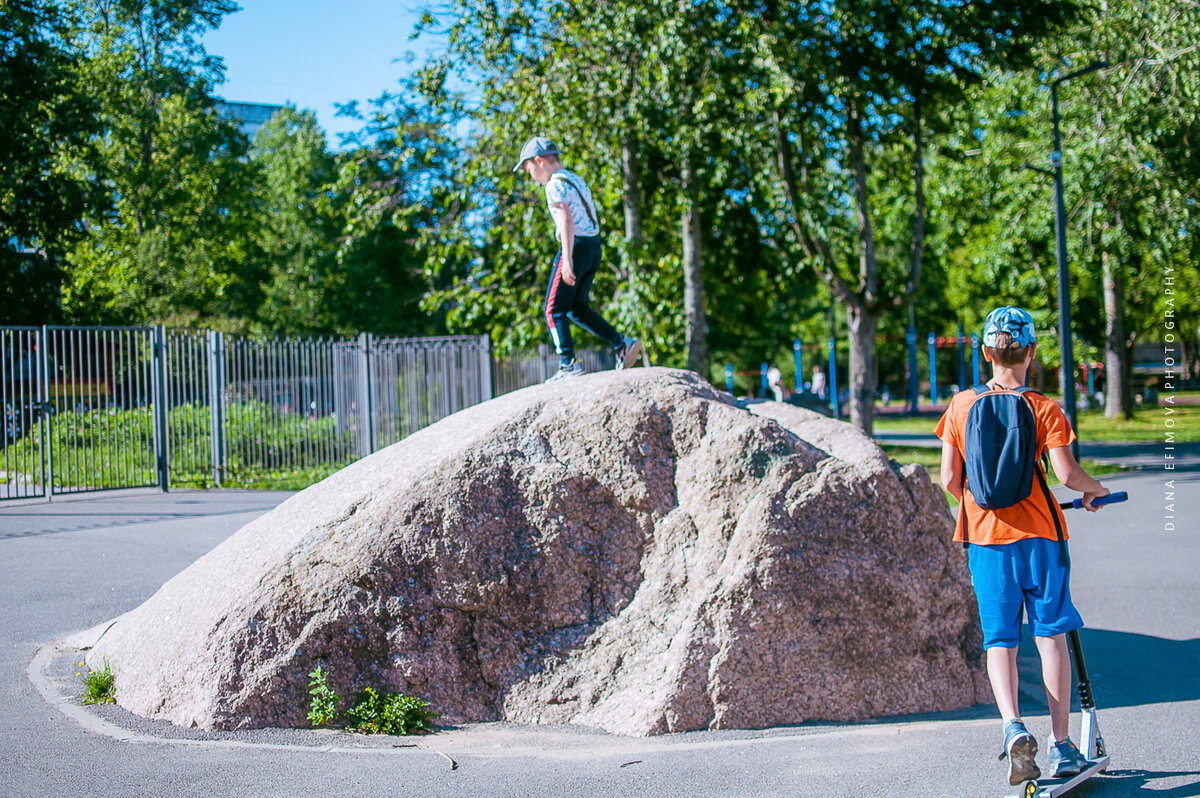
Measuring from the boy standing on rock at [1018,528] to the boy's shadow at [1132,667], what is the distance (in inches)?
86.2

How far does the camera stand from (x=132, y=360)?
1525 centimetres

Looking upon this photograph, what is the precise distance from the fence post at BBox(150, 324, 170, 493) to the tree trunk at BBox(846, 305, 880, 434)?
1137cm

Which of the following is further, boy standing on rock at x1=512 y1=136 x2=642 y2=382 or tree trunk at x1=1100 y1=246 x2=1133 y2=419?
tree trunk at x1=1100 y1=246 x2=1133 y2=419

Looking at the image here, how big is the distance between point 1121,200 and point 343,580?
76.2ft

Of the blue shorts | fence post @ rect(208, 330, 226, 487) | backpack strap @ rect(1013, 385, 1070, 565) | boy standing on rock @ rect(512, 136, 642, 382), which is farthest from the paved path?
fence post @ rect(208, 330, 226, 487)

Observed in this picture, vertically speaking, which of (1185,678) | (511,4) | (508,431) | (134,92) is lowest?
(1185,678)

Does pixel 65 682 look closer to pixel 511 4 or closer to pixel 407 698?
pixel 407 698

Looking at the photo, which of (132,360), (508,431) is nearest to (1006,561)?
(508,431)

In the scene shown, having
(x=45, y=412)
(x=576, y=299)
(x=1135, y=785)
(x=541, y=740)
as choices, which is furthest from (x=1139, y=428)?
(x=541, y=740)

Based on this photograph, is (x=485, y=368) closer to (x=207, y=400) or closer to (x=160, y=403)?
(x=207, y=400)

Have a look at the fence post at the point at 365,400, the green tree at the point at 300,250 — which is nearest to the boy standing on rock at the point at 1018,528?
the fence post at the point at 365,400

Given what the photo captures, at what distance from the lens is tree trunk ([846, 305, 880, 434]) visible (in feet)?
59.6

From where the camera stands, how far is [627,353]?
750cm

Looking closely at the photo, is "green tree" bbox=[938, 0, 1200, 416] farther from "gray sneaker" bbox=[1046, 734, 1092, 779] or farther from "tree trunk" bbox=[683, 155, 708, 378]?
"gray sneaker" bbox=[1046, 734, 1092, 779]
